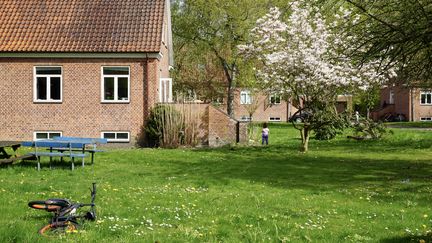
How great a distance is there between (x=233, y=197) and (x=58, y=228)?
15.6ft

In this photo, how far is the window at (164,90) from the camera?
28.1 m

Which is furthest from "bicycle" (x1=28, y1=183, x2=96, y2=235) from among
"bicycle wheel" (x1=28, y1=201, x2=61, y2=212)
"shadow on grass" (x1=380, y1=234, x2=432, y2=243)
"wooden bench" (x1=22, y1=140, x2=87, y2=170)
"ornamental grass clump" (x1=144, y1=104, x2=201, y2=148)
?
"ornamental grass clump" (x1=144, y1=104, x2=201, y2=148)

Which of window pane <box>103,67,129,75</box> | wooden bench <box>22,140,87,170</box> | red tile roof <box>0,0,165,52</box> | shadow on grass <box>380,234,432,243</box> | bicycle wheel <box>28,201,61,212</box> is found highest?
red tile roof <box>0,0,165,52</box>

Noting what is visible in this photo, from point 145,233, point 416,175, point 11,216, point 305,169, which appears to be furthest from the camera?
point 305,169

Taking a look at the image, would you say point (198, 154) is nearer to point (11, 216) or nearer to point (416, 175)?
point (416, 175)

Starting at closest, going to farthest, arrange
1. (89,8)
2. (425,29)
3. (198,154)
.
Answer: (425,29), (198,154), (89,8)

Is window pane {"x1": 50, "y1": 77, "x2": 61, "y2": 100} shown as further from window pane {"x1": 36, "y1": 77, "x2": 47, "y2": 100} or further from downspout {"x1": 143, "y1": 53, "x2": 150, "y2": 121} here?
downspout {"x1": 143, "y1": 53, "x2": 150, "y2": 121}

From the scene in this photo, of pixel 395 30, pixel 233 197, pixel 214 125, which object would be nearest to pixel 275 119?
pixel 214 125

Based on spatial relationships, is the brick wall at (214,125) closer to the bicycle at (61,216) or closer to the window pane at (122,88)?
the window pane at (122,88)

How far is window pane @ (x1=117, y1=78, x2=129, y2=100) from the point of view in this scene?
26.1 m

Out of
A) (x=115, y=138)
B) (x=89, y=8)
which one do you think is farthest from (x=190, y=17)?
(x=115, y=138)

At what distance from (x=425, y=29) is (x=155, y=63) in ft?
52.7

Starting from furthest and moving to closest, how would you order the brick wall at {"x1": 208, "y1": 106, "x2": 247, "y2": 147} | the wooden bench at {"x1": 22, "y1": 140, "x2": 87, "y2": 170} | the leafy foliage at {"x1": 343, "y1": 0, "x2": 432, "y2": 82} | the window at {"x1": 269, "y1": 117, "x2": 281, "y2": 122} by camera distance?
the window at {"x1": 269, "y1": 117, "x2": 281, "y2": 122} → the brick wall at {"x1": 208, "y1": 106, "x2": 247, "y2": 147} → the wooden bench at {"x1": 22, "y1": 140, "x2": 87, "y2": 170} → the leafy foliage at {"x1": 343, "y1": 0, "x2": 432, "y2": 82}

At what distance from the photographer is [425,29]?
11.6 metres
